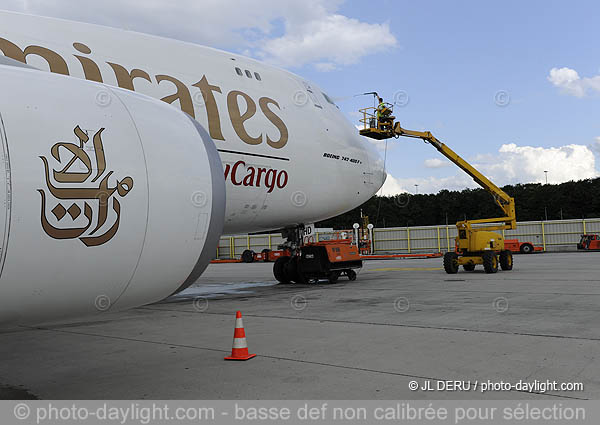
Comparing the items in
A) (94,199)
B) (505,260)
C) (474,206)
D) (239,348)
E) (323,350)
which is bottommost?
(323,350)

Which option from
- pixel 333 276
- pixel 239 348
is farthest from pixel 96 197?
pixel 333 276

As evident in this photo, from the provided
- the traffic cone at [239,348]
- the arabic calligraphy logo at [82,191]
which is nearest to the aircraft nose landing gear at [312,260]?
the traffic cone at [239,348]

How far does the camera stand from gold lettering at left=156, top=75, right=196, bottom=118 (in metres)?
9.76

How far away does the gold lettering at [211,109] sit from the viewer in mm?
10461

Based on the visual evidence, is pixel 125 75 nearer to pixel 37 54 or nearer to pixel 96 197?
pixel 37 54

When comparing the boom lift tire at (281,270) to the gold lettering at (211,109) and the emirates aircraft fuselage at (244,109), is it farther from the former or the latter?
the gold lettering at (211,109)

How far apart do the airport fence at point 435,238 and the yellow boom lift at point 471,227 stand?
16151 mm

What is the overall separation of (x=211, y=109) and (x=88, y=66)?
256 centimetres

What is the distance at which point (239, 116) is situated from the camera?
36.7ft

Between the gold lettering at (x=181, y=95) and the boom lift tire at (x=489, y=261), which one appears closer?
the gold lettering at (x=181, y=95)

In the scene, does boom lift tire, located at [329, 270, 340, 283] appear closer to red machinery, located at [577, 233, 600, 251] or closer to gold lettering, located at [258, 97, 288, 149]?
gold lettering, located at [258, 97, 288, 149]

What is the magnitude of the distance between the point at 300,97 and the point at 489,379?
9.96 m
